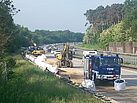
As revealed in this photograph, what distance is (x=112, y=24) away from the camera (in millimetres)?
136750

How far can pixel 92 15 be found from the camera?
149 metres

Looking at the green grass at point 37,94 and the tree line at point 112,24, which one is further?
the tree line at point 112,24

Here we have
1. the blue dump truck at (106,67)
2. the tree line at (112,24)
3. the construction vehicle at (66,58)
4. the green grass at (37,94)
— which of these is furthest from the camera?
the tree line at (112,24)

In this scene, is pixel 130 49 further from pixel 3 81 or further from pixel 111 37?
pixel 3 81

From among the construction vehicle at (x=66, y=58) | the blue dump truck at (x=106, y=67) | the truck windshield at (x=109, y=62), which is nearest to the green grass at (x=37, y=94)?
the blue dump truck at (x=106, y=67)

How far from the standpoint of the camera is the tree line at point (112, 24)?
9238 cm

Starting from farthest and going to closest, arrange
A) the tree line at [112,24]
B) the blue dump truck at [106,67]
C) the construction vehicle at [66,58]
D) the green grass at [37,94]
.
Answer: the tree line at [112,24]
the construction vehicle at [66,58]
the blue dump truck at [106,67]
the green grass at [37,94]

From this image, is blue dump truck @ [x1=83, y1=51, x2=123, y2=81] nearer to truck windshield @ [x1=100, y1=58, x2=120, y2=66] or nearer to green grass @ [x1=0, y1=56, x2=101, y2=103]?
truck windshield @ [x1=100, y1=58, x2=120, y2=66]

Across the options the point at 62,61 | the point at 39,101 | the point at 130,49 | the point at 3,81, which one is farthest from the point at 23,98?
the point at 130,49

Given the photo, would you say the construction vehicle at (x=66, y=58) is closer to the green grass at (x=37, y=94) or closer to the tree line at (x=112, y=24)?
the green grass at (x=37, y=94)

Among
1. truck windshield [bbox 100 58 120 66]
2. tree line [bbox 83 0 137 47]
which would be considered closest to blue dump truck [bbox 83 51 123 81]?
truck windshield [bbox 100 58 120 66]

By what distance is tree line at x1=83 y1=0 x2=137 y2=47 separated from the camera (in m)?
92.4

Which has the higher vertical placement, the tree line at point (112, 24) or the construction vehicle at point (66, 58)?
the tree line at point (112, 24)

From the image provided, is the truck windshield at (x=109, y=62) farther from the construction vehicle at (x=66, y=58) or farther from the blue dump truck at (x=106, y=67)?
the construction vehicle at (x=66, y=58)
